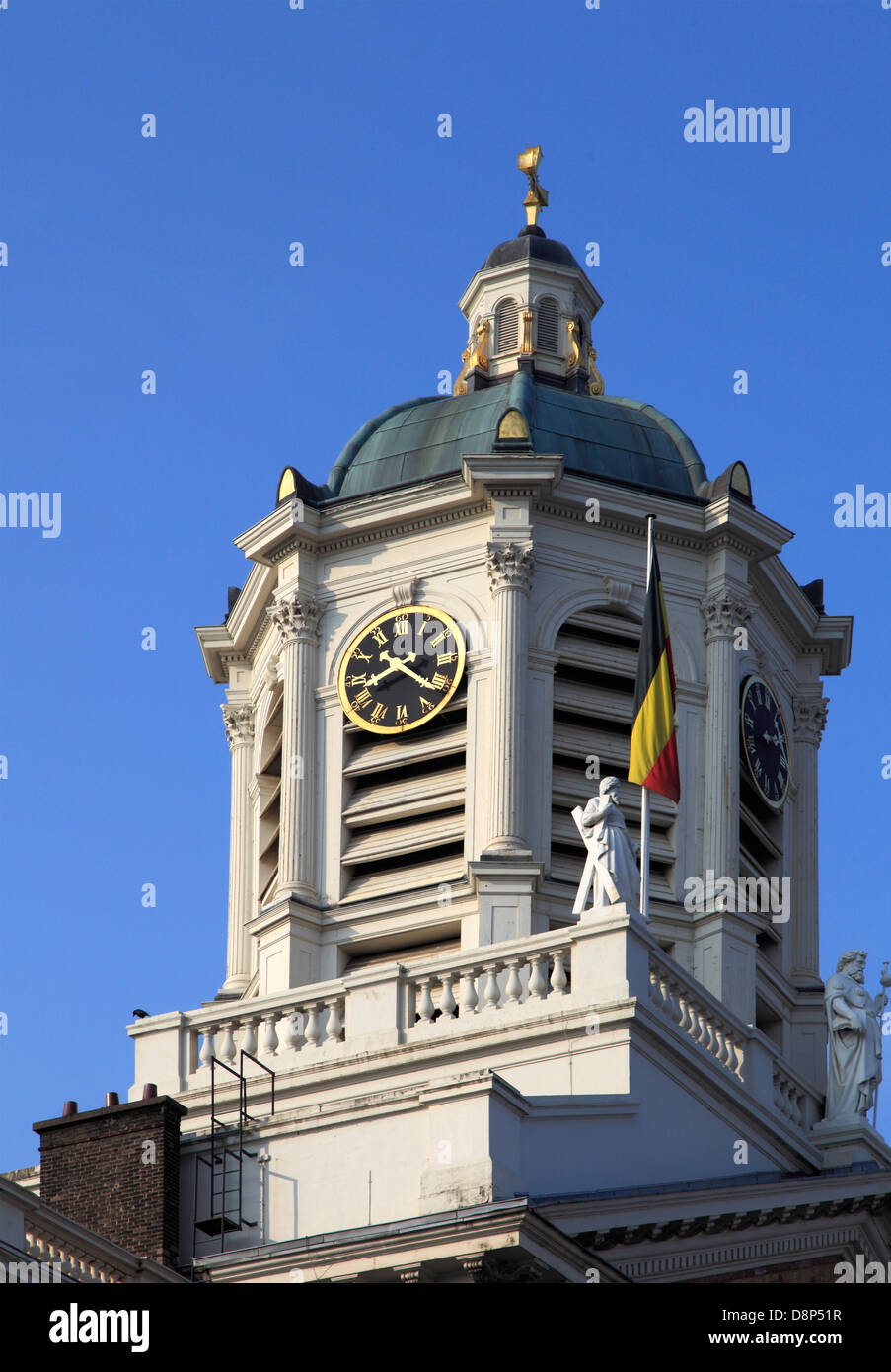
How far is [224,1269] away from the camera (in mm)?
35812

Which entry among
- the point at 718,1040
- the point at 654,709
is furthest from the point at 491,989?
the point at 654,709

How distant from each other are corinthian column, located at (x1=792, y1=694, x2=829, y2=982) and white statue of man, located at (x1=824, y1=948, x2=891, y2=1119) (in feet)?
15.8

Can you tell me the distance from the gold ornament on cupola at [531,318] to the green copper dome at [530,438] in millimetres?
1497

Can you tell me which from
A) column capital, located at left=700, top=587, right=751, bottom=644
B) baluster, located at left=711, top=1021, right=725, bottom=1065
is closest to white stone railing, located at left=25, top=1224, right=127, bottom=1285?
baluster, located at left=711, top=1021, right=725, bottom=1065

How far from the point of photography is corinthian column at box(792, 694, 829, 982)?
1994 inches

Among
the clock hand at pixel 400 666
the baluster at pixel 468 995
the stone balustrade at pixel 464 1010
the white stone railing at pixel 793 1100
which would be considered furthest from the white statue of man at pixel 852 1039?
the clock hand at pixel 400 666

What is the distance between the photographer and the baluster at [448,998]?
134 feet

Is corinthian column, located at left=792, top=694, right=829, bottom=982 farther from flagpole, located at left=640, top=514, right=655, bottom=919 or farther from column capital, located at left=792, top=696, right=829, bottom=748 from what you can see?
flagpole, located at left=640, top=514, right=655, bottom=919

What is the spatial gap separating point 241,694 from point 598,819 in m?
12.0

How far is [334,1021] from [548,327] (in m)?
16.7

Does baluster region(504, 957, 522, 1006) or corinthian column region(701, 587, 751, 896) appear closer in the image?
baluster region(504, 957, 522, 1006)

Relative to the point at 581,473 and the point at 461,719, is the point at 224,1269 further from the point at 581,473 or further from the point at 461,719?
the point at 581,473
